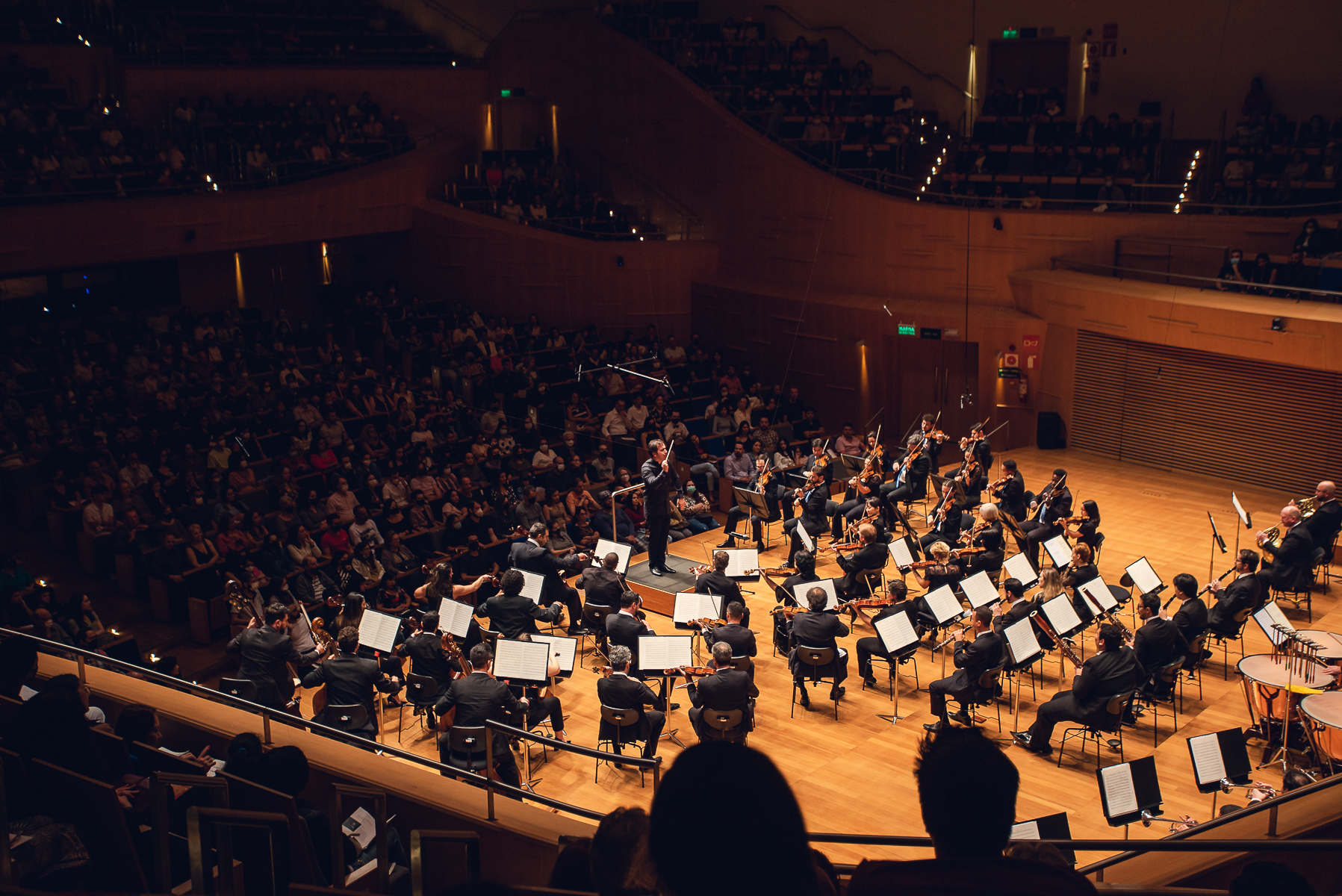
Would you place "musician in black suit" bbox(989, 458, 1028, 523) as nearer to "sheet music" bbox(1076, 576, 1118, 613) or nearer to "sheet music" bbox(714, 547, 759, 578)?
"sheet music" bbox(1076, 576, 1118, 613)

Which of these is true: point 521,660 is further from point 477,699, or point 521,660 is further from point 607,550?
point 607,550

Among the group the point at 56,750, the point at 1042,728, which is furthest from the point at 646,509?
the point at 56,750

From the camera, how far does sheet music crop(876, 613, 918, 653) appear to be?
888cm

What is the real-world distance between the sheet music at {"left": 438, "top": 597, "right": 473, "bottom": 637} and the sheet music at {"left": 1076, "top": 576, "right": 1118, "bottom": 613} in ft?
16.4

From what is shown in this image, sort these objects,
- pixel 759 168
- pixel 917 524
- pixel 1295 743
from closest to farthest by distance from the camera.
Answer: pixel 1295 743, pixel 917 524, pixel 759 168

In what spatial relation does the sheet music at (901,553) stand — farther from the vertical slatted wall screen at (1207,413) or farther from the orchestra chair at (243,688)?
the vertical slatted wall screen at (1207,413)

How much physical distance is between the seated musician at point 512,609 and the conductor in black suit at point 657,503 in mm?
2409

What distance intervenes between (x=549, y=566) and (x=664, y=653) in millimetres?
2743

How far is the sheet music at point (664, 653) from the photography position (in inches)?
336

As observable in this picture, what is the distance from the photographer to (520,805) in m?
6.34

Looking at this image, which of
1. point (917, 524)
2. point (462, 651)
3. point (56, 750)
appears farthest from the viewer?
point (917, 524)

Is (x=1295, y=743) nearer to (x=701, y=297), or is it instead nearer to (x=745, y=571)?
(x=745, y=571)

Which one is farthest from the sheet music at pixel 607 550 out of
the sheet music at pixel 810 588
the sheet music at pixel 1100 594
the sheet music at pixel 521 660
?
the sheet music at pixel 1100 594

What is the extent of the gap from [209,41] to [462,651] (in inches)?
579
